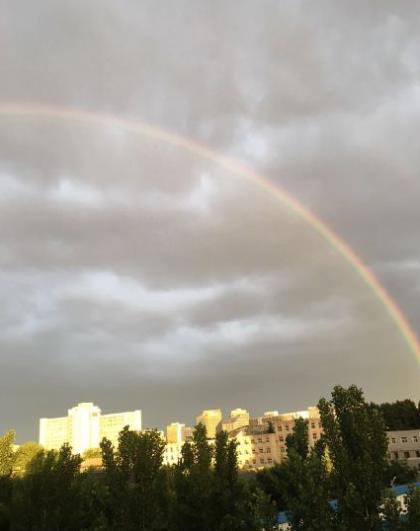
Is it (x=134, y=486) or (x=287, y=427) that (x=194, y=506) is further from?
(x=287, y=427)

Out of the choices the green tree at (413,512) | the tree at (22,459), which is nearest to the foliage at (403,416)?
the tree at (22,459)

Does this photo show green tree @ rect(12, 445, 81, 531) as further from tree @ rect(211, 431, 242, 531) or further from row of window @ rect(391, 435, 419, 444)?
row of window @ rect(391, 435, 419, 444)

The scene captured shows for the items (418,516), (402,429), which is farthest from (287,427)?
(418,516)

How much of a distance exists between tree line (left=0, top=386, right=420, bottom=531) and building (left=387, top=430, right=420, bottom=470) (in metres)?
116

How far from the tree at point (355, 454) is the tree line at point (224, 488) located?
0.13ft

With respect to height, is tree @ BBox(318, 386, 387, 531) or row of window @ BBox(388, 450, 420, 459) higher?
tree @ BBox(318, 386, 387, 531)

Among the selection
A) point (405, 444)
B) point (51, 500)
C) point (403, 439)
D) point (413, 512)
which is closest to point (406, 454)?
point (405, 444)

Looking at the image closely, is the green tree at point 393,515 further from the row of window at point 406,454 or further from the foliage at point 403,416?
the foliage at point 403,416

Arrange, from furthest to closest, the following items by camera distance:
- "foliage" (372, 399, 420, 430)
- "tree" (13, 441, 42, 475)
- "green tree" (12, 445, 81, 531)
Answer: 1. "foliage" (372, 399, 420, 430)
2. "tree" (13, 441, 42, 475)
3. "green tree" (12, 445, 81, 531)

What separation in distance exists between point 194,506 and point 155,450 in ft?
20.2

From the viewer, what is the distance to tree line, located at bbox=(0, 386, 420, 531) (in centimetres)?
2161

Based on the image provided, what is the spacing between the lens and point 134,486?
25641 mm

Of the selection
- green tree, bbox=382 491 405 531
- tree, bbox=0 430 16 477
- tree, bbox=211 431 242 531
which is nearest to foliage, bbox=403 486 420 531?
green tree, bbox=382 491 405 531

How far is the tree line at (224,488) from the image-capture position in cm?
2161
